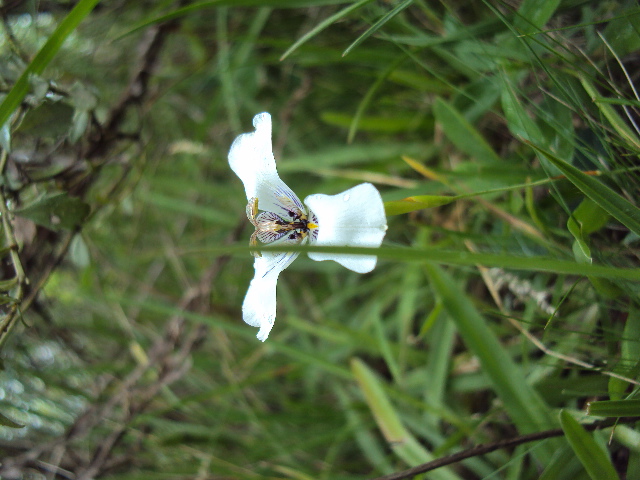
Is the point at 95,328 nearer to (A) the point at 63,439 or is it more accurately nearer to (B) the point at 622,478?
(A) the point at 63,439

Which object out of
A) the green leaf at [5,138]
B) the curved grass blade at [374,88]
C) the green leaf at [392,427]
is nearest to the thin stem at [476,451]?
the green leaf at [392,427]

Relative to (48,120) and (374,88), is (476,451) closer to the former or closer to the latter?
(374,88)

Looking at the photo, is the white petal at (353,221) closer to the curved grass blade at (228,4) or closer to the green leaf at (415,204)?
the green leaf at (415,204)

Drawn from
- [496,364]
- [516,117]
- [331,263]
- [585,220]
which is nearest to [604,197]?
[585,220]

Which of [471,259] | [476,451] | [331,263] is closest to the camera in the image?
[471,259]

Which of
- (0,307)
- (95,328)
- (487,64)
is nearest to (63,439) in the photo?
(95,328)

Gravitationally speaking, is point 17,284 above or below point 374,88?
below

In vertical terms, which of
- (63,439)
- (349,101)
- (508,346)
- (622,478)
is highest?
(349,101)
